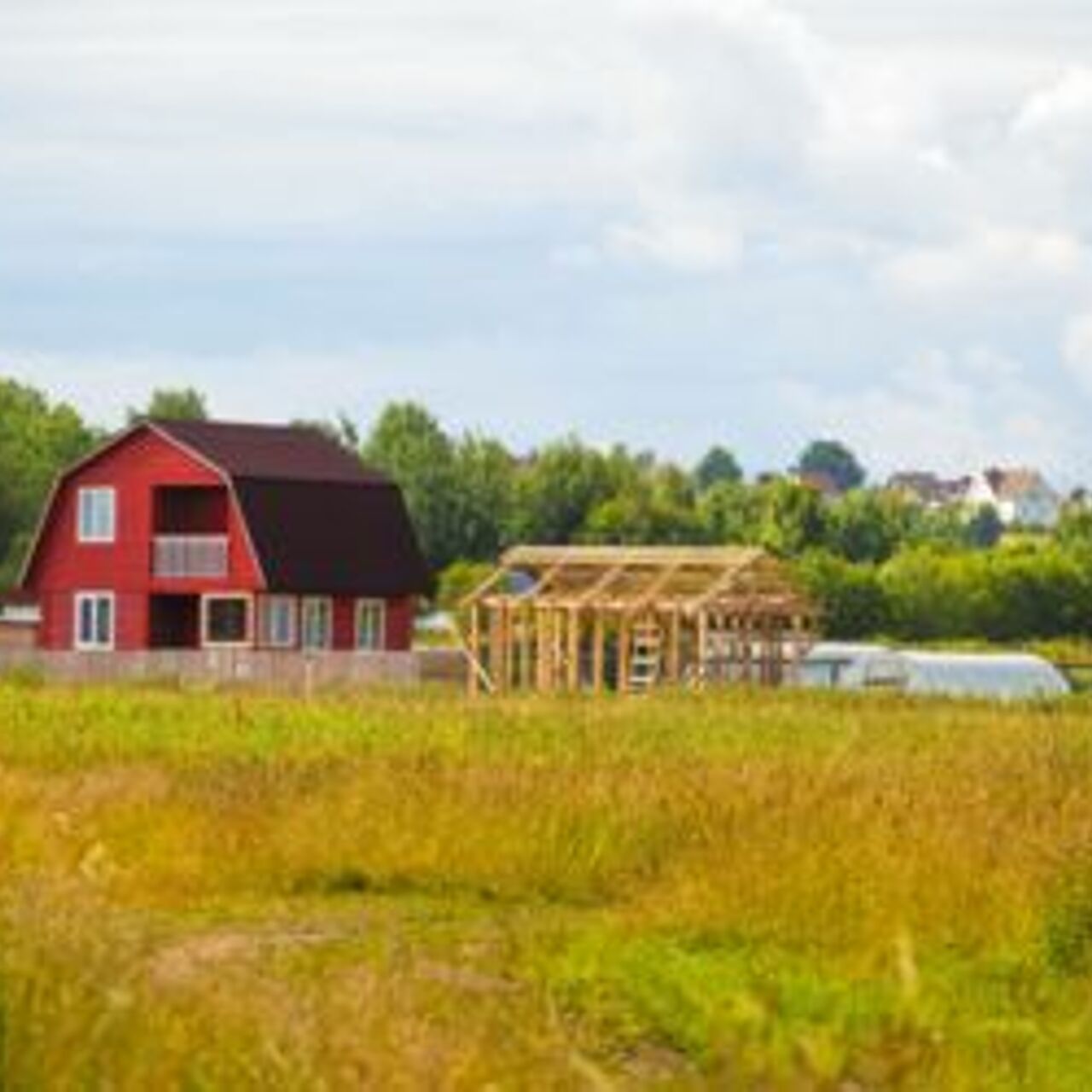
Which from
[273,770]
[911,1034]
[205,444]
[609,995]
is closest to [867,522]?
[205,444]

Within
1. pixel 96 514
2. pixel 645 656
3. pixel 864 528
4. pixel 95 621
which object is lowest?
pixel 645 656

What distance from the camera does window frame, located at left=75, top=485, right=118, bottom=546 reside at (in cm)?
7806

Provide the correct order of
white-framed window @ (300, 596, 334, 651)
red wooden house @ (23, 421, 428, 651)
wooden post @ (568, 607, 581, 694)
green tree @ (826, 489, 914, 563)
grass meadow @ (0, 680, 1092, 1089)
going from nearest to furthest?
grass meadow @ (0, 680, 1092, 1089), wooden post @ (568, 607, 581, 694), red wooden house @ (23, 421, 428, 651), white-framed window @ (300, 596, 334, 651), green tree @ (826, 489, 914, 563)

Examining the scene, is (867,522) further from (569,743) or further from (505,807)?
(505,807)

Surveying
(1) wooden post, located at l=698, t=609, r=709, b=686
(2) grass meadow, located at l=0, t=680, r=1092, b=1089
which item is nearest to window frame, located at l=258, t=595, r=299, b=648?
(1) wooden post, located at l=698, t=609, r=709, b=686

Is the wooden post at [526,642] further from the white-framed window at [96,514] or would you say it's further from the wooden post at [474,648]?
the white-framed window at [96,514]

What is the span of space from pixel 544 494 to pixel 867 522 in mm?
13245

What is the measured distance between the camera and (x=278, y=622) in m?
75.6

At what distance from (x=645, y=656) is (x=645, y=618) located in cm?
195

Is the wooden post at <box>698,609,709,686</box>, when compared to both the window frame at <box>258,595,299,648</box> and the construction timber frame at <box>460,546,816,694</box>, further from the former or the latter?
the window frame at <box>258,595,299,648</box>

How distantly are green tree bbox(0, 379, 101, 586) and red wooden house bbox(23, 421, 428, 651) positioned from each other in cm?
2248

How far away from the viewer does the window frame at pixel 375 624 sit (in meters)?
77.6

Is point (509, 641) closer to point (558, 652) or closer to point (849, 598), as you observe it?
point (558, 652)

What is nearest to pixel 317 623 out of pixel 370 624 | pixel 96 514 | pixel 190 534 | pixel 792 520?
pixel 370 624
